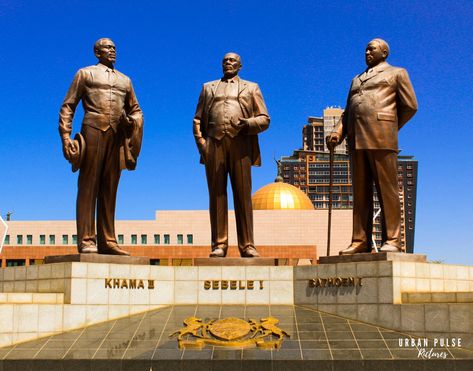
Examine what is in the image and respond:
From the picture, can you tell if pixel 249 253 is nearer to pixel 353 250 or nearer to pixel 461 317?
pixel 353 250

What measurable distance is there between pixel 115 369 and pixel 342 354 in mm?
3678

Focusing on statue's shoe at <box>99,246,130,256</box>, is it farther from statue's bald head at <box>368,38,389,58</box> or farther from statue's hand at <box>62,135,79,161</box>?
statue's bald head at <box>368,38,389,58</box>

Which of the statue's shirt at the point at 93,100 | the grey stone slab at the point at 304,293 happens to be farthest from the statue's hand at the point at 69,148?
the grey stone slab at the point at 304,293

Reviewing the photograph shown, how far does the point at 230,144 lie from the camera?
579 inches

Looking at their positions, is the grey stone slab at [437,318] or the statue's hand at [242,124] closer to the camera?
the grey stone slab at [437,318]

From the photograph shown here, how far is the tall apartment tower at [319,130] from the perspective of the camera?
114500 millimetres

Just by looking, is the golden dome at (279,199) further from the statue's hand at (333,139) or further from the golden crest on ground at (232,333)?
the golden crest on ground at (232,333)

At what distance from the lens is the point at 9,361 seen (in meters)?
11.3

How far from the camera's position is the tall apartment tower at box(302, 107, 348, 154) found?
114m

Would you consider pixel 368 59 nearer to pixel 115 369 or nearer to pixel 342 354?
pixel 342 354

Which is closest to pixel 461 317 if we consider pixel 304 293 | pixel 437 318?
pixel 437 318

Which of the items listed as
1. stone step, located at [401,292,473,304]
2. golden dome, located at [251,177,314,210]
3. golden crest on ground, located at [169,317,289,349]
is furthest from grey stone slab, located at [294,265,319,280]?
golden dome, located at [251,177,314,210]

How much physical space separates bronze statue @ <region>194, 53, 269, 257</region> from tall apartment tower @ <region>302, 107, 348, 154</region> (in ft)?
328

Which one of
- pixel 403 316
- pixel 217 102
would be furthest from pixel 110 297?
pixel 403 316
